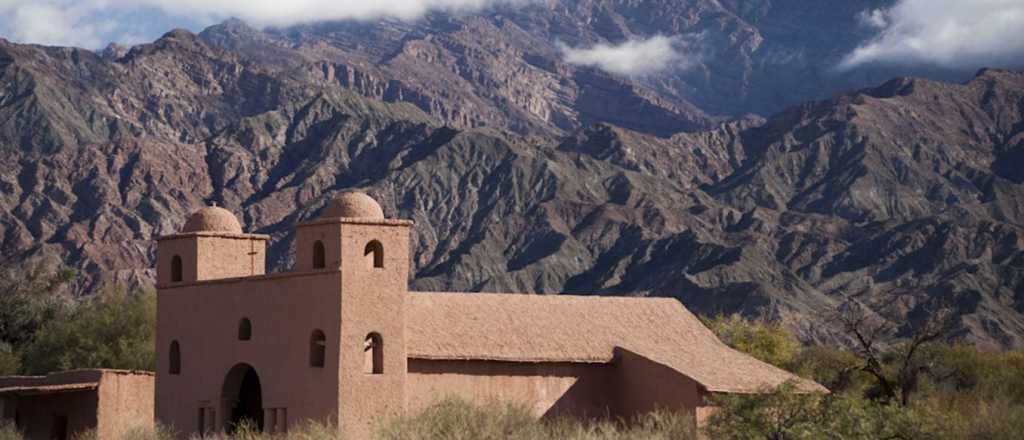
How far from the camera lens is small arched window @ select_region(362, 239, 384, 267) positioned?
37.3m

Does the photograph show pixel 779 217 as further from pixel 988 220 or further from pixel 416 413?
pixel 416 413

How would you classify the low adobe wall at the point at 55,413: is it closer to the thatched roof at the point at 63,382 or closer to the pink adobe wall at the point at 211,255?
the thatched roof at the point at 63,382

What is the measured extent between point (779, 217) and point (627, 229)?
17279 mm

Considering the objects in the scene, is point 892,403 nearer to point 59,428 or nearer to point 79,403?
point 79,403

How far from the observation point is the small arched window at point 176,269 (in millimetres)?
42406

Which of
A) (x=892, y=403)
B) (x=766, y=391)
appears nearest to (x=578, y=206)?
(x=766, y=391)

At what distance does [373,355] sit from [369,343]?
0.36m

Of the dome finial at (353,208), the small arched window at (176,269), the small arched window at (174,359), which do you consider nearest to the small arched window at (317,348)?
the dome finial at (353,208)

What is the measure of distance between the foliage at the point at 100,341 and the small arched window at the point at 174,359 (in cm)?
1214

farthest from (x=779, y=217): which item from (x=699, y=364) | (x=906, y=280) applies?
(x=699, y=364)

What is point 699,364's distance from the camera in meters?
41.2

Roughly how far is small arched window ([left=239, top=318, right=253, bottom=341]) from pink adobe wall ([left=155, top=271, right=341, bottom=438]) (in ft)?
0.34

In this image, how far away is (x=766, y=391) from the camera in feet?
108

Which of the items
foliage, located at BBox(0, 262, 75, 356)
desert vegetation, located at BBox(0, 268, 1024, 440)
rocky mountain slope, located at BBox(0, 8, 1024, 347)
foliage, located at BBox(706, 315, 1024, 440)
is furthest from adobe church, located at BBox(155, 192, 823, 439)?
rocky mountain slope, located at BBox(0, 8, 1024, 347)
